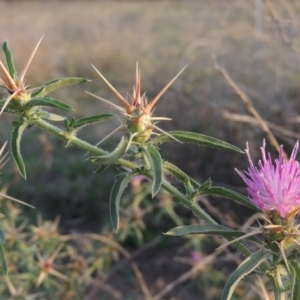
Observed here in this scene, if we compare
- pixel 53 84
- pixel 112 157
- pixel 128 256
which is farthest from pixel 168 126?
pixel 112 157

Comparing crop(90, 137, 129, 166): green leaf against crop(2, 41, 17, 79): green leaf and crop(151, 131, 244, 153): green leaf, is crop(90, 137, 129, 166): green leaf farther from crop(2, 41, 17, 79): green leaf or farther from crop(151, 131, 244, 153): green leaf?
crop(2, 41, 17, 79): green leaf

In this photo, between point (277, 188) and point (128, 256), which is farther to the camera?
point (128, 256)

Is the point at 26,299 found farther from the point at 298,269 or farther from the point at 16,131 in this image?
the point at 298,269

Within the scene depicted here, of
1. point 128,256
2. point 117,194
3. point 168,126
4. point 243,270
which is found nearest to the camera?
point 243,270

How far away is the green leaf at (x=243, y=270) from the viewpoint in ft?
→ 2.54

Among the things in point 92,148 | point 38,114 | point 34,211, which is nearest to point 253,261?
point 92,148

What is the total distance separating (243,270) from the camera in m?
0.79

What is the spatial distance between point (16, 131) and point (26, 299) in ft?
3.91

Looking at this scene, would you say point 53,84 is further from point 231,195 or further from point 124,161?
point 231,195

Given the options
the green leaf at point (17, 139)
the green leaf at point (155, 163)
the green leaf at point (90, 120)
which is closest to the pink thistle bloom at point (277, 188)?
the green leaf at point (155, 163)

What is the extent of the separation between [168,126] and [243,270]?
13.3 feet

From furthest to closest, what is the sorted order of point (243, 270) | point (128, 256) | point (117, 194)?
1. point (128, 256)
2. point (117, 194)
3. point (243, 270)

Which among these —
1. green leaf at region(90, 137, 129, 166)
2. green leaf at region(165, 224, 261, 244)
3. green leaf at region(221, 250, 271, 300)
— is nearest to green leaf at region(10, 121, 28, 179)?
green leaf at region(90, 137, 129, 166)

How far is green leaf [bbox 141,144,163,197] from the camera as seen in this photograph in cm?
83
